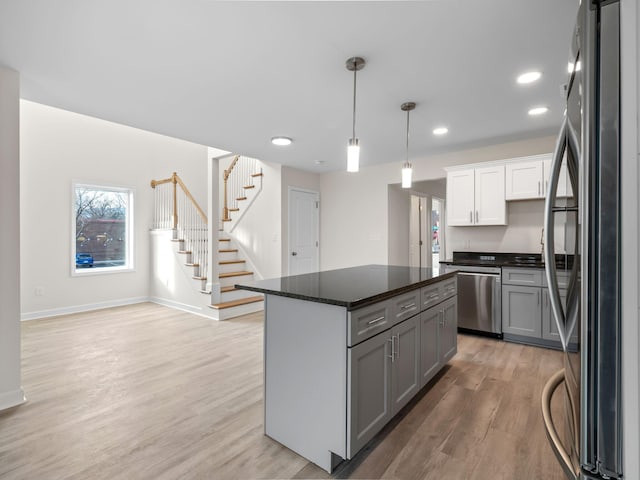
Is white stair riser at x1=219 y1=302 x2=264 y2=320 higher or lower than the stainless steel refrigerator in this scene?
lower

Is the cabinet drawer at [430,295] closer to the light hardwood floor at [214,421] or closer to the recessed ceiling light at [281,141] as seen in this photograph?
the light hardwood floor at [214,421]

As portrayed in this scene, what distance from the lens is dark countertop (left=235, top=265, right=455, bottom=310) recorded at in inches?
69.7

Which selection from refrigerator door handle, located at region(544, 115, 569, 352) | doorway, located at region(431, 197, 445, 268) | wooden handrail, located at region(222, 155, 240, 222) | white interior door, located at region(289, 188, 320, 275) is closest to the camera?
refrigerator door handle, located at region(544, 115, 569, 352)

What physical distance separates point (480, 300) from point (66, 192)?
6272mm

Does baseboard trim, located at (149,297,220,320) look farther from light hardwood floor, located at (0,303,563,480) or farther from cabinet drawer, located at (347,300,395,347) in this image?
cabinet drawer, located at (347,300,395,347)

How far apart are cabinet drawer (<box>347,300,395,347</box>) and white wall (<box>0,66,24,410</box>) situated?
2530 millimetres

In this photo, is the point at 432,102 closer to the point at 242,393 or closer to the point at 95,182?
the point at 242,393

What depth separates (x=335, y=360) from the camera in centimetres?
174

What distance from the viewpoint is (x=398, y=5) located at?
1.78 metres

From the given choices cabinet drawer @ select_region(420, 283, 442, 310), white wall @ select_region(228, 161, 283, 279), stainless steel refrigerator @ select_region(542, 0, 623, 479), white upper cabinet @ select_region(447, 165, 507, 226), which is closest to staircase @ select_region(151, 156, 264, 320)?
white wall @ select_region(228, 161, 283, 279)

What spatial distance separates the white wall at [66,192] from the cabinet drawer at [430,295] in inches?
218

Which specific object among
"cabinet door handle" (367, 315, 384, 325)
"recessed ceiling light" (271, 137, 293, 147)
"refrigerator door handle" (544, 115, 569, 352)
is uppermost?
"recessed ceiling light" (271, 137, 293, 147)

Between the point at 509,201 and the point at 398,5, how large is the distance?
11.2 ft

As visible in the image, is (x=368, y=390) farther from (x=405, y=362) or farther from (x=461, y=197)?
(x=461, y=197)
